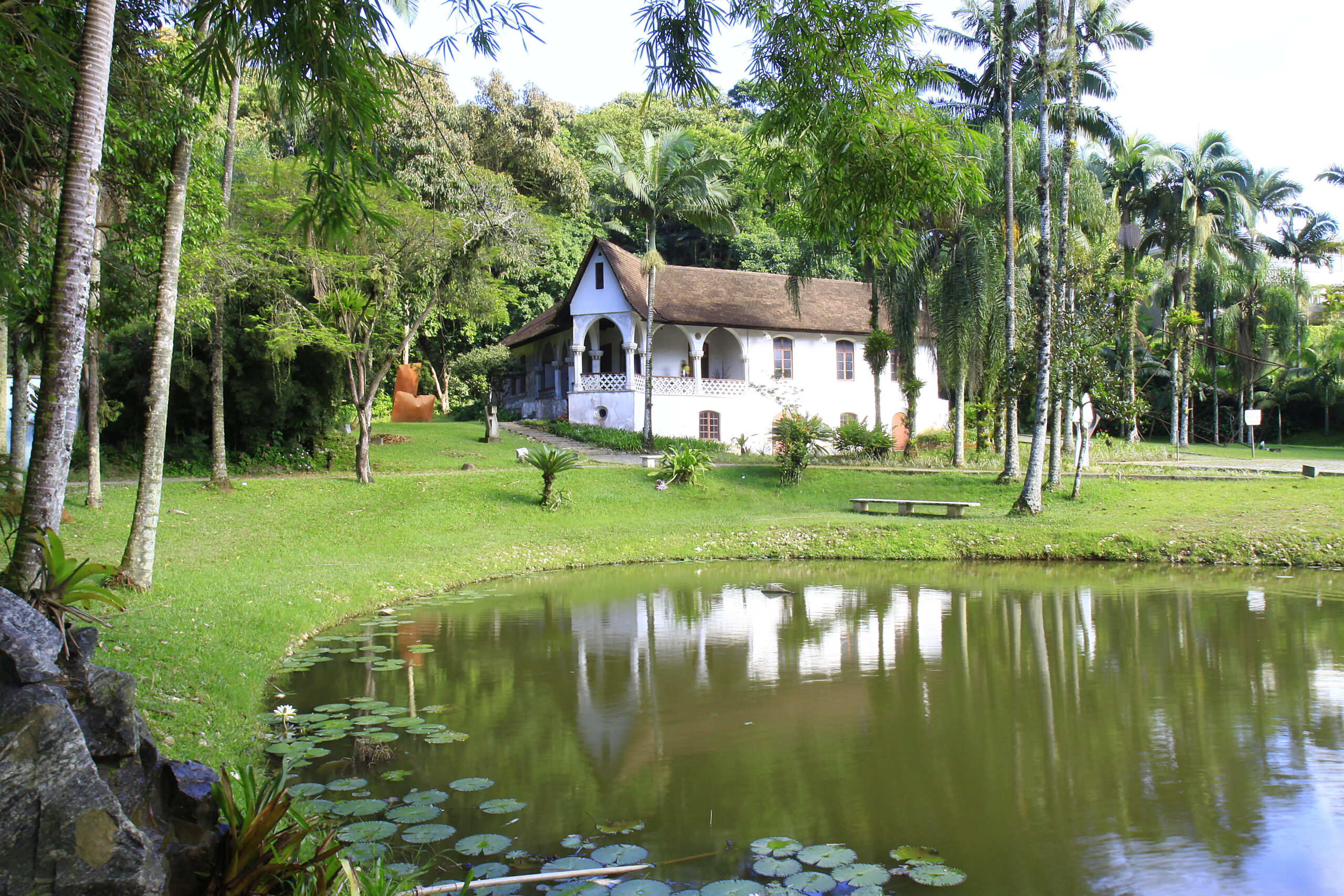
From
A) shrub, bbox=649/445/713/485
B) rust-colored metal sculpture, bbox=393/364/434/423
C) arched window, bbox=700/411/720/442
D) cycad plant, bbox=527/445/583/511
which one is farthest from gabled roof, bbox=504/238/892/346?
cycad plant, bbox=527/445/583/511

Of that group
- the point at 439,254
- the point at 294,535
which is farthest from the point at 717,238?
the point at 294,535

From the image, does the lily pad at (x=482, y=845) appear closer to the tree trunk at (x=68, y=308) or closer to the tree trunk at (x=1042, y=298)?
the tree trunk at (x=68, y=308)

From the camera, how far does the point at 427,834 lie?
15.1 feet

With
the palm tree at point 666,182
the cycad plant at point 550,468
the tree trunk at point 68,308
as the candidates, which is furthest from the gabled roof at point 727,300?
the tree trunk at point 68,308

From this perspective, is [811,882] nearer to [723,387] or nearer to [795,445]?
[795,445]

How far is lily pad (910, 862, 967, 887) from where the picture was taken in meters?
4.12

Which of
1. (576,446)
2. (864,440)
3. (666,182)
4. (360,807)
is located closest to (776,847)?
(360,807)

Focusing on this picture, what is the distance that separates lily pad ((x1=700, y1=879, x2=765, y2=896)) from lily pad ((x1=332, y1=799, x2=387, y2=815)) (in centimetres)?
199

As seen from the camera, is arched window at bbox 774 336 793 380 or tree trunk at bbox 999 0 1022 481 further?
arched window at bbox 774 336 793 380

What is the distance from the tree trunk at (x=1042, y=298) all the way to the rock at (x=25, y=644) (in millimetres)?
18434

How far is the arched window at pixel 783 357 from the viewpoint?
34750 mm

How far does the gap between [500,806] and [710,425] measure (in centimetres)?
2913

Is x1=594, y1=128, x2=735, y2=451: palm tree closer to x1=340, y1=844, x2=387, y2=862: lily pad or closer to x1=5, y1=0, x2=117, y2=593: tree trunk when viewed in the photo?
x1=5, y1=0, x2=117, y2=593: tree trunk

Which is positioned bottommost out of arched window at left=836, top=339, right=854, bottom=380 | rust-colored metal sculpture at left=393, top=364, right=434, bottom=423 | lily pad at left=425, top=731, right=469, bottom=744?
lily pad at left=425, top=731, right=469, bottom=744
